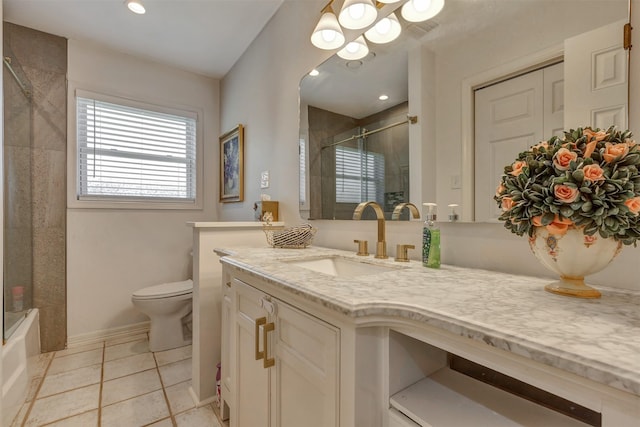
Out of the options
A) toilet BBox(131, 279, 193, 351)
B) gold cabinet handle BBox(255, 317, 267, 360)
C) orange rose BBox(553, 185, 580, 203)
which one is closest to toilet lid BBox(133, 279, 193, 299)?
toilet BBox(131, 279, 193, 351)

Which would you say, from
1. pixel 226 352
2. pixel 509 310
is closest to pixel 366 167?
pixel 509 310

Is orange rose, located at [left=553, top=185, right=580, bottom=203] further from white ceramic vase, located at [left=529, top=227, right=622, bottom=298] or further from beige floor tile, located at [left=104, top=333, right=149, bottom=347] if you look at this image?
beige floor tile, located at [left=104, top=333, right=149, bottom=347]

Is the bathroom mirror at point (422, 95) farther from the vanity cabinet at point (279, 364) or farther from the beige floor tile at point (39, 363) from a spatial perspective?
the beige floor tile at point (39, 363)

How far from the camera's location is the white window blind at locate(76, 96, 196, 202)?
2.49m

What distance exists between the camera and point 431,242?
1037 mm

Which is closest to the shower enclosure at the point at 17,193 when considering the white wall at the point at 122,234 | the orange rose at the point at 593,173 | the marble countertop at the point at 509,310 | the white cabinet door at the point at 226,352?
the white wall at the point at 122,234

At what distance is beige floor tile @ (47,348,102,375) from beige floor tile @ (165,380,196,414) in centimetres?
78

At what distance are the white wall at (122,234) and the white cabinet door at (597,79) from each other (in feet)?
9.63

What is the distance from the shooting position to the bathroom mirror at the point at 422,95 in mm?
875

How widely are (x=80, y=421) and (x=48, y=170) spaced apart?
1.85m

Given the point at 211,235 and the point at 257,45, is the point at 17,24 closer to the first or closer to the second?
the point at 257,45

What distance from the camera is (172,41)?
2469mm

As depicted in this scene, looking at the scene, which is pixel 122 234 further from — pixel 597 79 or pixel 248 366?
pixel 597 79

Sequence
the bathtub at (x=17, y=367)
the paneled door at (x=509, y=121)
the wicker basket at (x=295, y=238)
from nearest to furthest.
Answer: the paneled door at (x=509, y=121)
the bathtub at (x=17, y=367)
the wicker basket at (x=295, y=238)
